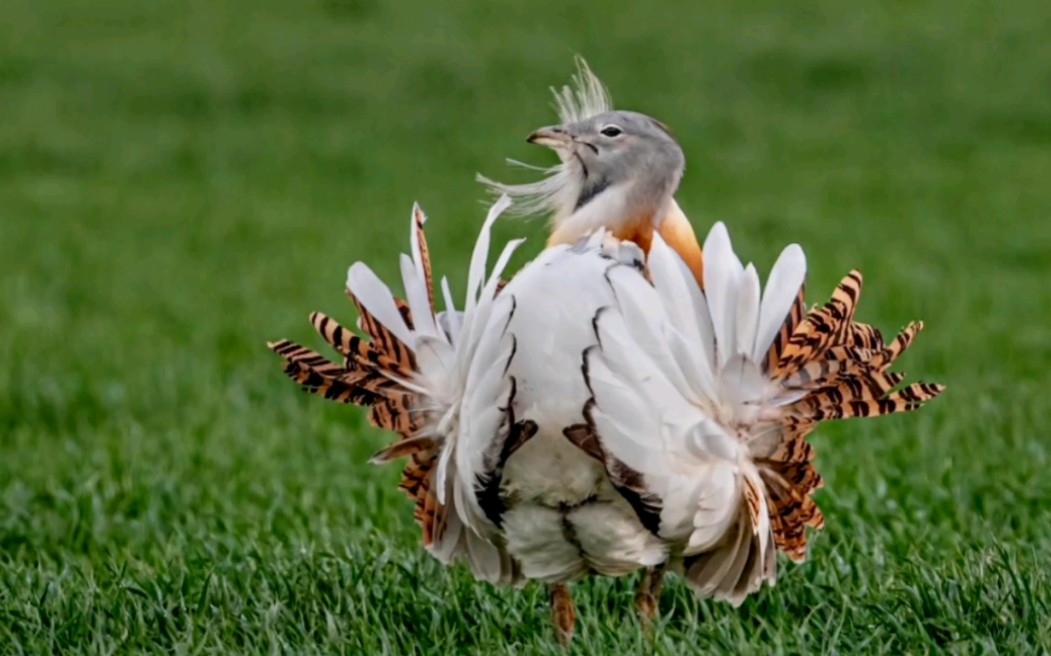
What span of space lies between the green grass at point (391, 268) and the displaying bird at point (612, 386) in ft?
0.76

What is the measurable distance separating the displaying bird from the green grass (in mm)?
231

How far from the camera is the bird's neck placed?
3.19 m

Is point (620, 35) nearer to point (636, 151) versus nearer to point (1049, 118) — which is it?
point (1049, 118)

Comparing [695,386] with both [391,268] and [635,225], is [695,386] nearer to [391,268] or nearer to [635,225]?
[635,225]

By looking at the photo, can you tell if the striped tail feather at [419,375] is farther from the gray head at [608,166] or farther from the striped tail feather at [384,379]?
the gray head at [608,166]

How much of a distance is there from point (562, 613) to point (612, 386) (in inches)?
23.7

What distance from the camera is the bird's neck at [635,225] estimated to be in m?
3.19

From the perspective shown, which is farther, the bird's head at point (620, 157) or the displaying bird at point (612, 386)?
the bird's head at point (620, 157)

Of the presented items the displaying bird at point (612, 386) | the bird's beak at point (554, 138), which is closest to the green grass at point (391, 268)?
the displaying bird at point (612, 386)

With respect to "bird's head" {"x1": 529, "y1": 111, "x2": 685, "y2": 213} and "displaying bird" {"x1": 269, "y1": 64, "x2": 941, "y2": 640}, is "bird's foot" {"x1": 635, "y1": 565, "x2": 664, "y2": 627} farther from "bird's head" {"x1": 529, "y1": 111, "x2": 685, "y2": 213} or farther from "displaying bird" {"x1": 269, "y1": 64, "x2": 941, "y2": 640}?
"bird's head" {"x1": 529, "y1": 111, "x2": 685, "y2": 213}

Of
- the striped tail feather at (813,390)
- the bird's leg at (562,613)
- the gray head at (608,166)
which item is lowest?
the bird's leg at (562,613)

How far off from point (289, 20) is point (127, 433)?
34.8 feet

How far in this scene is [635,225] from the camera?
3197 millimetres

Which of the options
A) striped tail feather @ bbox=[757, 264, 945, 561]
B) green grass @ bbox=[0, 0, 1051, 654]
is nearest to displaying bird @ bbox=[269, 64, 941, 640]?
striped tail feather @ bbox=[757, 264, 945, 561]
